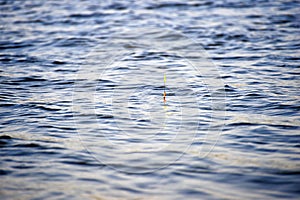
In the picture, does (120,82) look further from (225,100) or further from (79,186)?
(79,186)

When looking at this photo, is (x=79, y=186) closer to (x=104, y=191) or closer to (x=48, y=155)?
(x=104, y=191)

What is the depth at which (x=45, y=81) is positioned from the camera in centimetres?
646

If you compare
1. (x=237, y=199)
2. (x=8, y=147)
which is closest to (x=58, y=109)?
(x=8, y=147)

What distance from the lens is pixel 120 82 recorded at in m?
6.37

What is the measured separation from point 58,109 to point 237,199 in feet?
8.68

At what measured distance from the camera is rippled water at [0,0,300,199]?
3738mm

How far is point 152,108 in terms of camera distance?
5328 millimetres

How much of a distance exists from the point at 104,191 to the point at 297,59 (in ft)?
14.5

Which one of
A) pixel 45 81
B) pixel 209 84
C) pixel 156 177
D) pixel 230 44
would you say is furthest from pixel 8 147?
pixel 230 44

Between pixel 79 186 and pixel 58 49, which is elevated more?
pixel 58 49

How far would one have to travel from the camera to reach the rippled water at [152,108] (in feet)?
12.3

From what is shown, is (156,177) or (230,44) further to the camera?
(230,44)

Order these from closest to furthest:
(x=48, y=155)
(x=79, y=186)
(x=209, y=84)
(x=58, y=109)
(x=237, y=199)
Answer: (x=237, y=199) → (x=79, y=186) → (x=48, y=155) → (x=58, y=109) → (x=209, y=84)

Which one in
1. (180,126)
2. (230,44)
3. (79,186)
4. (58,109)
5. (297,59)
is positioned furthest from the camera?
(230,44)
